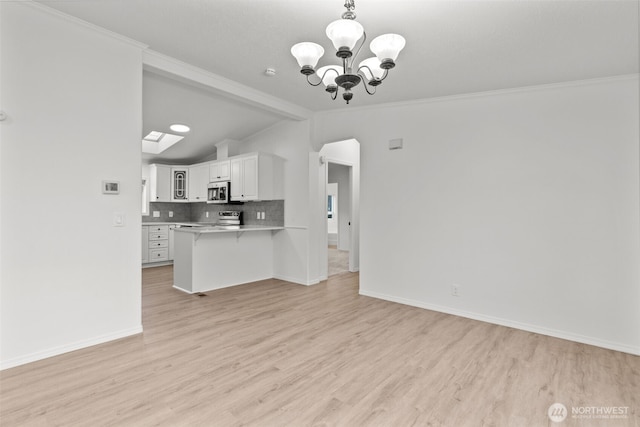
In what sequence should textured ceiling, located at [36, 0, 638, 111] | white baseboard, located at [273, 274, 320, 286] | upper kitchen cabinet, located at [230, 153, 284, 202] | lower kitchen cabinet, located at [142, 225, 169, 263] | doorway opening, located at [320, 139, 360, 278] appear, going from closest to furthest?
textured ceiling, located at [36, 0, 638, 111]
white baseboard, located at [273, 274, 320, 286]
upper kitchen cabinet, located at [230, 153, 284, 202]
doorway opening, located at [320, 139, 360, 278]
lower kitchen cabinet, located at [142, 225, 169, 263]

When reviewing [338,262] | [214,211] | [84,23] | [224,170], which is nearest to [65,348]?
[84,23]

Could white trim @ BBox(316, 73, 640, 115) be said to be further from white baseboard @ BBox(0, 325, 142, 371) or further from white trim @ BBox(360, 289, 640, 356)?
white baseboard @ BBox(0, 325, 142, 371)

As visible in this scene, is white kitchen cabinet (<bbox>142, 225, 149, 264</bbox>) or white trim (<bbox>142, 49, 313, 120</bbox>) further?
white kitchen cabinet (<bbox>142, 225, 149, 264</bbox>)

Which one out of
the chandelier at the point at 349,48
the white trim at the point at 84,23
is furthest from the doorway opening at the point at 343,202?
the chandelier at the point at 349,48

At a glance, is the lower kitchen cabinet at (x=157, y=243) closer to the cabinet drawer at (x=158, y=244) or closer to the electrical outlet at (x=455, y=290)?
the cabinet drawer at (x=158, y=244)

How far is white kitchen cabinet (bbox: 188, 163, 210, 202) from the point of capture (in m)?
6.84

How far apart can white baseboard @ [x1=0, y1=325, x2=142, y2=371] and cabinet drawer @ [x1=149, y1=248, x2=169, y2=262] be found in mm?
4105

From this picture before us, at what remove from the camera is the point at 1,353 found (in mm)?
2387

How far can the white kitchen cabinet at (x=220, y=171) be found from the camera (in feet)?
20.2

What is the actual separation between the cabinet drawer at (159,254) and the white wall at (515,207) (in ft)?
15.2

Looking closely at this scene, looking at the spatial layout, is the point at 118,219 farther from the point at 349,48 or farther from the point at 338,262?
the point at 338,262

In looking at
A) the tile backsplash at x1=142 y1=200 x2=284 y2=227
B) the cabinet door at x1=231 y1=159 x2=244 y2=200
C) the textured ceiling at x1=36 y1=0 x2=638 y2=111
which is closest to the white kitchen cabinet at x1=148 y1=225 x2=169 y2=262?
the tile backsplash at x1=142 y1=200 x2=284 y2=227

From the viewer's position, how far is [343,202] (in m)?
8.98

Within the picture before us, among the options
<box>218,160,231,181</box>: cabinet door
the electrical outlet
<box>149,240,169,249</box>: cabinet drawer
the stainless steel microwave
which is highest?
<box>218,160,231,181</box>: cabinet door
